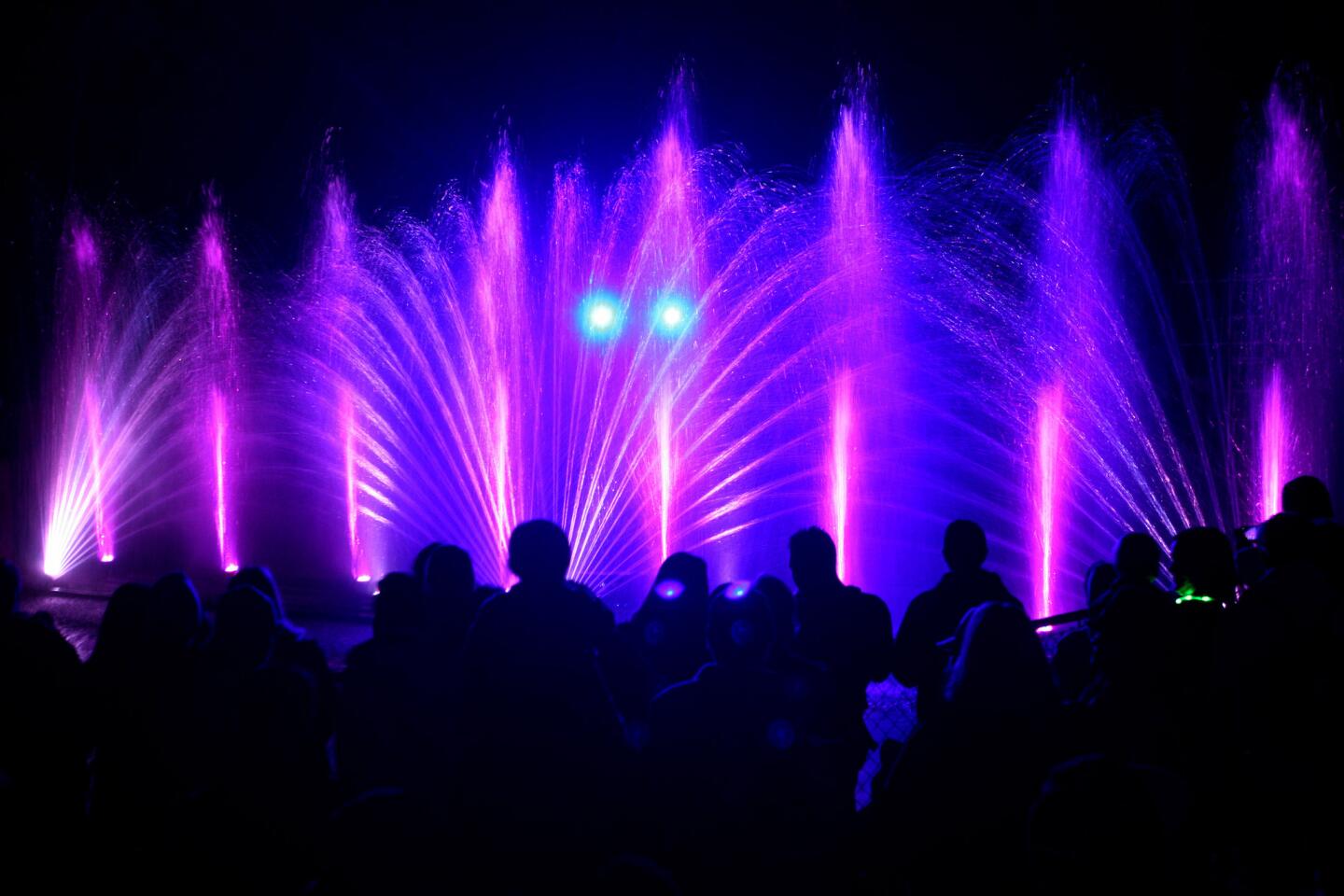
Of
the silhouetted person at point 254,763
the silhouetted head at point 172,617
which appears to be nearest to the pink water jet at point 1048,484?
the silhouetted person at point 254,763

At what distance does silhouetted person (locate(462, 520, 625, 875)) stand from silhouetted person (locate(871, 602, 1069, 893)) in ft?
3.87

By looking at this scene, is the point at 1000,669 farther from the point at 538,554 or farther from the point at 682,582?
the point at 682,582

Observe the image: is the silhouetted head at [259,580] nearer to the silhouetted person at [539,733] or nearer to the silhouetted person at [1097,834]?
the silhouetted person at [539,733]

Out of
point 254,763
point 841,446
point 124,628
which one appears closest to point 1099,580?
point 254,763

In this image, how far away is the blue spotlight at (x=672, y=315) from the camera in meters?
18.0

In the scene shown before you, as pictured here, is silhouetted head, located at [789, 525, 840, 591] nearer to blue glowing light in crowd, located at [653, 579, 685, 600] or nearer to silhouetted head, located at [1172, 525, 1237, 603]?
blue glowing light in crowd, located at [653, 579, 685, 600]

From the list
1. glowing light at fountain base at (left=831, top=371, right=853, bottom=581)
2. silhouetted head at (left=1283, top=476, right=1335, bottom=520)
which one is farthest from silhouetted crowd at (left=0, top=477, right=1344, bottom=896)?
glowing light at fountain base at (left=831, top=371, right=853, bottom=581)

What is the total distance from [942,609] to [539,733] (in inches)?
112

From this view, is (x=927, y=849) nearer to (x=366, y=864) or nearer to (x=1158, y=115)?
(x=366, y=864)

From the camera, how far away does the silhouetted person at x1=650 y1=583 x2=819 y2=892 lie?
3285 millimetres

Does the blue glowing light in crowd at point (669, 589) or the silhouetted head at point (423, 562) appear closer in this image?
the silhouetted head at point (423, 562)

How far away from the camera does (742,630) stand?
11.2ft

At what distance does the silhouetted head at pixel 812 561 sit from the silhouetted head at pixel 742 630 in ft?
5.09

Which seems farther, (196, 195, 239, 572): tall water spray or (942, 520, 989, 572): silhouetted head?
(196, 195, 239, 572): tall water spray
